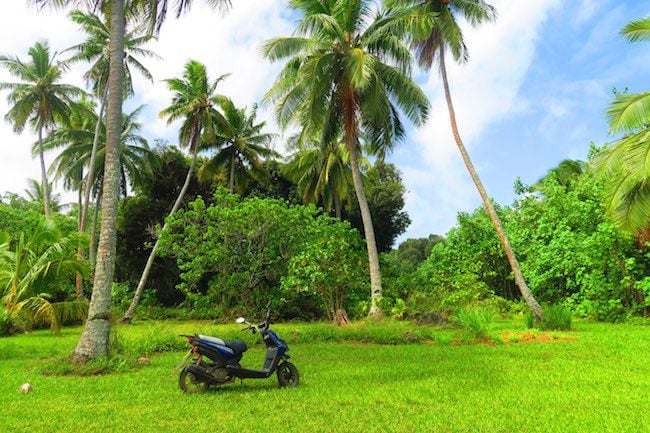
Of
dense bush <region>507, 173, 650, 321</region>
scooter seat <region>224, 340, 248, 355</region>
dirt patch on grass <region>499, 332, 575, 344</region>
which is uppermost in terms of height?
dense bush <region>507, 173, 650, 321</region>

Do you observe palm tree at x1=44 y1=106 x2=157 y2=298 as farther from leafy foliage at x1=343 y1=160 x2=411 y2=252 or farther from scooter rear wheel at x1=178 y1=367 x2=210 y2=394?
scooter rear wheel at x1=178 y1=367 x2=210 y2=394

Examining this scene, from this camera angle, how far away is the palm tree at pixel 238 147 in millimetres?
24109

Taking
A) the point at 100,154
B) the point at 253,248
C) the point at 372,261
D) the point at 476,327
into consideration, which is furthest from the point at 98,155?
the point at 476,327

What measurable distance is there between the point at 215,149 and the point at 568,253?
17343 millimetres

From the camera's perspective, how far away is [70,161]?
1030 inches

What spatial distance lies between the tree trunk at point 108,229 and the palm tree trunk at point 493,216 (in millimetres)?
9649

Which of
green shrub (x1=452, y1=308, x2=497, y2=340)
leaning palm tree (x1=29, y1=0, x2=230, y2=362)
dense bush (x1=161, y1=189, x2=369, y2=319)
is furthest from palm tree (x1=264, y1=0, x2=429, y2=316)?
leaning palm tree (x1=29, y1=0, x2=230, y2=362)

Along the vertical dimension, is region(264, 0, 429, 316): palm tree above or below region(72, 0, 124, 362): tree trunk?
above

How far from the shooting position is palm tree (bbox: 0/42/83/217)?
23.4 metres

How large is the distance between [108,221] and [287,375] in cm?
461

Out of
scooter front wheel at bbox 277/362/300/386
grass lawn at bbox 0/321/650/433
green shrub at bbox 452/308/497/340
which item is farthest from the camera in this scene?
green shrub at bbox 452/308/497/340

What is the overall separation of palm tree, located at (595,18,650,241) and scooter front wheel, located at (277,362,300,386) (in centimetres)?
836

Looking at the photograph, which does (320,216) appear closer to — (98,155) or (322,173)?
(322,173)

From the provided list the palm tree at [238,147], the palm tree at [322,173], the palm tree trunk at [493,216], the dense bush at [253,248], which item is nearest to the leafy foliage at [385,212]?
the palm tree at [322,173]
